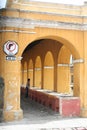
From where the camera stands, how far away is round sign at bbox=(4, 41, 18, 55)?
1351 cm

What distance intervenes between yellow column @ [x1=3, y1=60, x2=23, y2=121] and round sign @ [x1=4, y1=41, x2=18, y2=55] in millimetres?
467

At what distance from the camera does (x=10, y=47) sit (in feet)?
44.4

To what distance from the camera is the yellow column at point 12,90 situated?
526 inches

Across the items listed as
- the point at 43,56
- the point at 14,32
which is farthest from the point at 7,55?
the point at 43,56

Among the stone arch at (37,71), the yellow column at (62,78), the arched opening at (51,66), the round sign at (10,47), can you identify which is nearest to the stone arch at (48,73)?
the arched opening at (51,66)

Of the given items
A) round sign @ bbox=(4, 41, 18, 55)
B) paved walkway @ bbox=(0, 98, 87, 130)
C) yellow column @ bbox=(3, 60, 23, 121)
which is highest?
round sign @ bbox=(4, 41, 18, 55)

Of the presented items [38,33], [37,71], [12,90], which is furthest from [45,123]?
[37,71]

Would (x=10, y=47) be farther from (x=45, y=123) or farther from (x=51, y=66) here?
(x=51, y=66)

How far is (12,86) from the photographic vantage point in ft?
44.5

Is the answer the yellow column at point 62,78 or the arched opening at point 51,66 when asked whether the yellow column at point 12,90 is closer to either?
Result: the arched opening at point 51,66

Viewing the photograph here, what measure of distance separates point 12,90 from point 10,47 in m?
2.01

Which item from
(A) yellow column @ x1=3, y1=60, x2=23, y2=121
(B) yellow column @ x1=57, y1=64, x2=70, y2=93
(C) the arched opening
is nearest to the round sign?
(A) yellow column @ x1=3, y1=60, x2=23, y2=121

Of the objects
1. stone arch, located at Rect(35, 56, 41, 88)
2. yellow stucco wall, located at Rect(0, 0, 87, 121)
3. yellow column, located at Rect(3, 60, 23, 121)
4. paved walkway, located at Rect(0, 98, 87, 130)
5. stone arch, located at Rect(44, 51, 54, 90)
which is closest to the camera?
paved walkway, located at Rect(0, 98, 87, 130)

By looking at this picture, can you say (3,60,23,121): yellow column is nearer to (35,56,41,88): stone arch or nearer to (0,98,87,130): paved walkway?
(0,98,87,130): paved walkway
